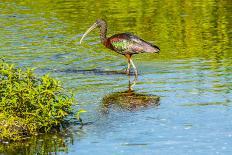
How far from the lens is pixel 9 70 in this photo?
47.9 feet

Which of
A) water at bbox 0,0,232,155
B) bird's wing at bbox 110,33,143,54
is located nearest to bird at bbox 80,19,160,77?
bird's wing at bbox 110,33,143,54

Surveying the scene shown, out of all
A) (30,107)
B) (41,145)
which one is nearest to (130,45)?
(30,107)

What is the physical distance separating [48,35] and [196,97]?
10.1 meters

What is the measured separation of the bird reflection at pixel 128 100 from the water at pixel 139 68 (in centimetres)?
9

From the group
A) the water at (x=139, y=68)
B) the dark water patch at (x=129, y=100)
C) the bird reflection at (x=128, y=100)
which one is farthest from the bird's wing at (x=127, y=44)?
the dark water patch at (x=129, y=100)

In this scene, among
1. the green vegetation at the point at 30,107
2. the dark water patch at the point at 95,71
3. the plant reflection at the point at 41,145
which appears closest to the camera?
the plant reflection at the point at 41,145

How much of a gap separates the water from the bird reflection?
0.29 ft

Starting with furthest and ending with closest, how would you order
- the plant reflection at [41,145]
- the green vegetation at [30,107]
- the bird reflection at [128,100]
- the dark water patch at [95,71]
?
1. the dark water patch at [95,71]
2. the bird reflection at [128,100]
3. the green vegetation at [30,107]
4. the plant reflection at [41,145]

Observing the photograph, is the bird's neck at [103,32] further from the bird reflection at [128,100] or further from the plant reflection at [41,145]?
the plant reflection at [41,145]

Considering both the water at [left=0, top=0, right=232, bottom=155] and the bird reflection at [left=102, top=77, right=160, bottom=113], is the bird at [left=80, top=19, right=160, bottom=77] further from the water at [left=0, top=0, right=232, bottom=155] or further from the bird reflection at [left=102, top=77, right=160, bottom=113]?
the bird reflection at [left=102, top=77, right=160, bottom=113]

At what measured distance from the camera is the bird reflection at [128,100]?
1655 centimetres

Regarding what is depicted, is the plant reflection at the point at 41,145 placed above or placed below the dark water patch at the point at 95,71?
above

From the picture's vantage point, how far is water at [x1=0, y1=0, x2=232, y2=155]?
13.8 metres

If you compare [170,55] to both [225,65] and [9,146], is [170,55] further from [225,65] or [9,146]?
[9,146]
